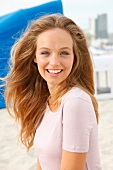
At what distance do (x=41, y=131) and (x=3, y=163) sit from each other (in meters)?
1.56

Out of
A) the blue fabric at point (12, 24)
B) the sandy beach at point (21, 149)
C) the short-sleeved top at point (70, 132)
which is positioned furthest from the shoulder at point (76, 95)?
the blue fabric at point (12, 24)

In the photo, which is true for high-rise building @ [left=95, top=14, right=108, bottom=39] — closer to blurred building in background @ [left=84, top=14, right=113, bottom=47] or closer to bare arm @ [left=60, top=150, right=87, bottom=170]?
blurred building in background @ [left=84, top=14, right=113, bottom=47]

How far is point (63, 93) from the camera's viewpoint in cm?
79

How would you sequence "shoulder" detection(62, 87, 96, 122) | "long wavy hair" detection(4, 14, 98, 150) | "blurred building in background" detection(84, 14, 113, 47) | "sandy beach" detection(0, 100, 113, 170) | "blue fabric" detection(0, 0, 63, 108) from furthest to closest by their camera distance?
"blurred building in background" detection(84, 14, 113, 47) → "blue fabric" detection(0, 0, 63, 108) → "sandy beach" detection(0, 100, 113, 170) → "long wavy hair" detection(4, 14, 98, 150) → "shoulder" detection(62, 87, 96, 122)

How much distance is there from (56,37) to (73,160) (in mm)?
313

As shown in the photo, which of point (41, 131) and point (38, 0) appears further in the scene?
point (38, 0)

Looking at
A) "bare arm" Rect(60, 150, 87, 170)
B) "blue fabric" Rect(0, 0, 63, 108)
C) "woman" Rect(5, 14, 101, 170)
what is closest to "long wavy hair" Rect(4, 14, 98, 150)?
"woman" Rect(5, 14, 101, 170)

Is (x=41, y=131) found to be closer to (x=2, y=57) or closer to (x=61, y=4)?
(x=2, y=57)

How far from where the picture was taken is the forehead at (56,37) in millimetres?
767

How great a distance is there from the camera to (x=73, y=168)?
2.32 feet

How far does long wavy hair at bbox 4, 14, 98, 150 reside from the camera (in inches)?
32.2

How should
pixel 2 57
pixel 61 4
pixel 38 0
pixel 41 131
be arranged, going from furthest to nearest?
1. pixel 38 0
2. pixel 61 4
3. pixel 2 57
4. pixel 41 131

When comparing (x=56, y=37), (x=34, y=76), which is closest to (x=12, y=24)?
(x=34, y=76)

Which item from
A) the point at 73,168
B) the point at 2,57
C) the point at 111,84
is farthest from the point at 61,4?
the point at 73,168
